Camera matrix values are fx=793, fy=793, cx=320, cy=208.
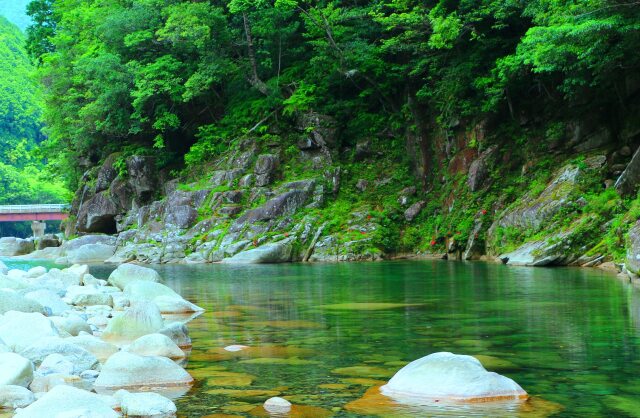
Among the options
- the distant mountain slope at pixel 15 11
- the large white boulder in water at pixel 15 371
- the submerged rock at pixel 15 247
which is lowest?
the large white boulder in water at pixel 15 371

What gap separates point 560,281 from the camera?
47.9 ft

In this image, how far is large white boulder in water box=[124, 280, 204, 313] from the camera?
11836mm

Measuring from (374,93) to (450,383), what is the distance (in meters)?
25.4

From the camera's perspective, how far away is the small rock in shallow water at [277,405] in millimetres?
5422

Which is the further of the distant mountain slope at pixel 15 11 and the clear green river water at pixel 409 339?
the distant mountain slope at pixel 15 11

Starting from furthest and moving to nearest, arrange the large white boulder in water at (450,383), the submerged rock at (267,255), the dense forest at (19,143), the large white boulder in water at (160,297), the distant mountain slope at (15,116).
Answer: the distant mountain slope at (15,116) → the dense forest at (19,143) → the submerged rock at (267,255) → the large white boulder in water at (160,297) → the large white boulder in water at (450,383)

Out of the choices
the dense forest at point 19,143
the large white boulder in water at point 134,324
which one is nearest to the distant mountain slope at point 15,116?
the dense forest at point 19,143

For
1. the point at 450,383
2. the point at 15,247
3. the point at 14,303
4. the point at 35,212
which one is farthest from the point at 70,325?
the point at 35,212

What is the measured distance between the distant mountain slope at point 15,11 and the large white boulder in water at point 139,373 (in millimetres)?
173561

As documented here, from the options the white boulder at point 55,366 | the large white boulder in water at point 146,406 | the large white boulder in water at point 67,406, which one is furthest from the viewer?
the white boulder at point 55,366

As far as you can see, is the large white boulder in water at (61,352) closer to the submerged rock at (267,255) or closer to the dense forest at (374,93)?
the dense forest at (374,93)

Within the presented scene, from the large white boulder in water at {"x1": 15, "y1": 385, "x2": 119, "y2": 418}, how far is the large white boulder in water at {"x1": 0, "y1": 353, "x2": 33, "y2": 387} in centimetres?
92

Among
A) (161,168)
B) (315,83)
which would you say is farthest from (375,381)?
(161,168)

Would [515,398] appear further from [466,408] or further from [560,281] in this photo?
[560,281]
